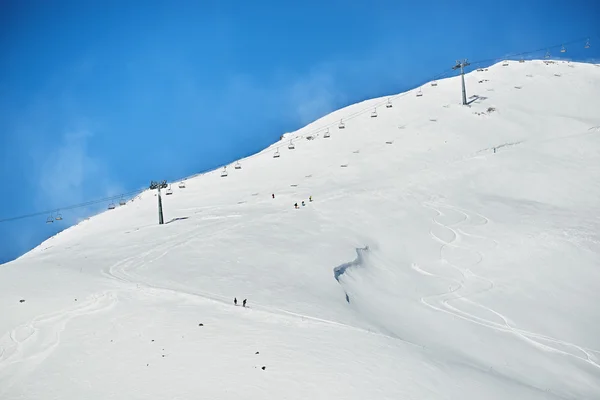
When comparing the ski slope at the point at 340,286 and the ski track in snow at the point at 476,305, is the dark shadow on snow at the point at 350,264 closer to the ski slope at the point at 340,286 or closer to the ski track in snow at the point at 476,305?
the ski slope at the point at 340,286

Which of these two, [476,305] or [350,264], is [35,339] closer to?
[350,264]

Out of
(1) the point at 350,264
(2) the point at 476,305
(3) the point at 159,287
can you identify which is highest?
(3) the point at 159,287

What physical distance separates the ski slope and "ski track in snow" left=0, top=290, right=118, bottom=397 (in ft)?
0.28

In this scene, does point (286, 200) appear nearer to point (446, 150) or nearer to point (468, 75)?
point (446, 150)

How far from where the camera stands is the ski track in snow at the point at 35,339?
561 inches

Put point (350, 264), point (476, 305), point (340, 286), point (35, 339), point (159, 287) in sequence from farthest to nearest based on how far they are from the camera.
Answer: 1. point (350, 264)
2. point (476, 305)
3. point (340, 286)
4. point (159, 287)
5. point (35, 339)

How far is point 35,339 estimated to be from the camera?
16.1 metres

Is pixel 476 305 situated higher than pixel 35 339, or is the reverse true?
pixel 35 339

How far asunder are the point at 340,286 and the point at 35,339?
1455cm

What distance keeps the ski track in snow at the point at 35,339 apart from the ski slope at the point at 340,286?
0.08 m

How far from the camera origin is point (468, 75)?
3949 inches

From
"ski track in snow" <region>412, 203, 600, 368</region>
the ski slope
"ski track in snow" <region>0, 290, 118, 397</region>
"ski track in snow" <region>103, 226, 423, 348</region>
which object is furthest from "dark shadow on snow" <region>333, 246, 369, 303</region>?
"ski track in snow" <region>0, 290, 118, 397</region>

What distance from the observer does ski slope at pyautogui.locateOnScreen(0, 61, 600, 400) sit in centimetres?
1398

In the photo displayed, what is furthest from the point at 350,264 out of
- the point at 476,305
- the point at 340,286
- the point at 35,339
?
the point at 35,339
